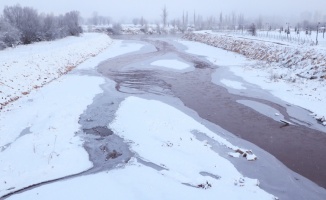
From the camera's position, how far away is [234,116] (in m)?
16.9

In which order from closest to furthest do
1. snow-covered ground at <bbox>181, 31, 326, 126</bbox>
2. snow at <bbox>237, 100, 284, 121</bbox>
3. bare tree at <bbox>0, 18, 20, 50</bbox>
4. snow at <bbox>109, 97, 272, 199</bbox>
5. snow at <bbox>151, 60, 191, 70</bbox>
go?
snow at <bbox>109, 97, 272, 199</bbox>, snow at <bbox>237, 100, 284, 121</bbox>, snow-covered ground at <bbox>181, 31, 326, 126</bbox>, snow at <bbox>151, 60, 191, 70</bbox>, bare tree at <bbox>0, 18, 20, 50</bbox>

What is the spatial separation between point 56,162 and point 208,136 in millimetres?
6526

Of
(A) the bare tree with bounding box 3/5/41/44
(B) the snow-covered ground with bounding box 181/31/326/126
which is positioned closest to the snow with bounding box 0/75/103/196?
(B) the snow-covered ground with bounding box 181/31/326/126

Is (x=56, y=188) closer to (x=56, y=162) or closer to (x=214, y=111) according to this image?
(x=56, y=162)

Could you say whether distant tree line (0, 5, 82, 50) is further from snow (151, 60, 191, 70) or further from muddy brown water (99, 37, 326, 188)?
snow (151, 60, 191, 70)

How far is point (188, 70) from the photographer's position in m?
31.5

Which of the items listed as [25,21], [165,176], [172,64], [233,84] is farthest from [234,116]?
[25,21]

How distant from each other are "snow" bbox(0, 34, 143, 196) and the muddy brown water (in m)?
4.99

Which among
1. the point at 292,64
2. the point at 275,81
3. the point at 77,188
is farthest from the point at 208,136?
the point at 292,64

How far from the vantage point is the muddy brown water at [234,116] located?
12.0m

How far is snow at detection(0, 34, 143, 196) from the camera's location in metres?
10.5

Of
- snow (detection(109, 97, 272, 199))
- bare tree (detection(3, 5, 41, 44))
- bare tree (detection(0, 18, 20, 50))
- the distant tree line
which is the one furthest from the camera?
bare tree (detection(3, 5, 41, 44))

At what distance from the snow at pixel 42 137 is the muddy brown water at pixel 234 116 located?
4.99 m

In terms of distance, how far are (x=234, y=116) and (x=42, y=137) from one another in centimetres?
985
